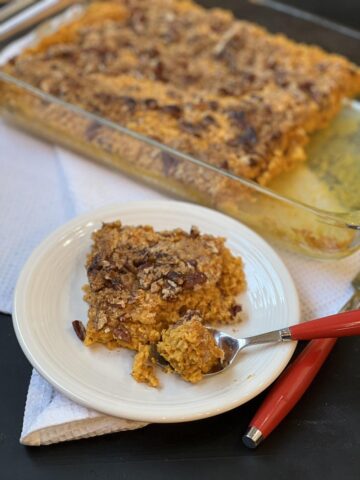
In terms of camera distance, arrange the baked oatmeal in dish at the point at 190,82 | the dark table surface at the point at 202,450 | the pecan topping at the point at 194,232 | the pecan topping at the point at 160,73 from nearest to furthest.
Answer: the dark table surface at the point at 202,450, the pecan topping at the point at 194,232, the baked oatmeal in dish at the point at 190,82, the pecan topping at the point at 160,73

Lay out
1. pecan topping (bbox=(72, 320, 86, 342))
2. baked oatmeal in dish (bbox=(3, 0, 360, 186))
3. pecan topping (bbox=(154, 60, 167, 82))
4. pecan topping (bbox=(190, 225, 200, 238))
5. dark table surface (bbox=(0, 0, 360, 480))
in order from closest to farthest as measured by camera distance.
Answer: dark table surface (bbox=(0, 0, 360, 480))
pecan topping (bbox=(72, 320, 86, 342))
pecan topping (bbox=(190, 225, 200, 238))
baked oatmeal in dish (bbox=(3, 0, 360, 186))
pecan topping (bbox=(154, 60, 167, 82))

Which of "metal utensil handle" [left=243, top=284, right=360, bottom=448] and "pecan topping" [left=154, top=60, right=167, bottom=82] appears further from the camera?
"pecan topping" [left=154, top=60, right=167, bottom=82]

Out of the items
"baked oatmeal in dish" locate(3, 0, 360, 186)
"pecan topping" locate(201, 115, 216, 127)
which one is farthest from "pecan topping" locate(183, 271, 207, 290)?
"pecan topping" locate(201, 115, 216, 127)

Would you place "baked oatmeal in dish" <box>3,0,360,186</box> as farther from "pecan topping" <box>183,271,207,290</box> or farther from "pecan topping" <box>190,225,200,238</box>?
"pecan topping" <box>183,271,207,290</box>

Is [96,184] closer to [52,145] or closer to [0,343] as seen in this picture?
[52,145]

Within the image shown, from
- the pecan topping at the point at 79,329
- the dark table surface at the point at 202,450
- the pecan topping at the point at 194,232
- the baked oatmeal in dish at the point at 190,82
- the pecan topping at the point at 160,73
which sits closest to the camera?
the dark table surface at the point at 202,450

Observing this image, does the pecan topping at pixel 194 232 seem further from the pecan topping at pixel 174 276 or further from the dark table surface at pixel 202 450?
the dark table surface at pixel 202 450

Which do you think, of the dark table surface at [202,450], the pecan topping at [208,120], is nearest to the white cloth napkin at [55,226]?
the dark table surface at [202,450]

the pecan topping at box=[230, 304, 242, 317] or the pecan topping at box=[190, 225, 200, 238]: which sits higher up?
the pecan topping at box=[190, 225, 200, 238]

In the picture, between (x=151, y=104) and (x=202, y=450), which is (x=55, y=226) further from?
(x=202, y=450)
